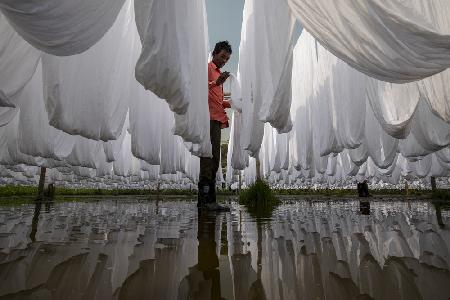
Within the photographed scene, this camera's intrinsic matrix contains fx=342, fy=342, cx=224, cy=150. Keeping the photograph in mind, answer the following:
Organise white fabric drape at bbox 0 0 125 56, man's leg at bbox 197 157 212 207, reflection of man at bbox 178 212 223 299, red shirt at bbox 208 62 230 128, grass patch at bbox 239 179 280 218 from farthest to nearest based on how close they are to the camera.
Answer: grass patch at bbox 239 179 280 218, red shirt at bbox 208 62 230 128, man's leg at bbox 197 157 212 207, white fabric drape at bbox 0 0 125 56, reflection of man at bbox 178 212 223 299

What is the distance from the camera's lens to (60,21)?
2.05m

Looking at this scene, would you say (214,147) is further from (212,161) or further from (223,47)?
(223,47)

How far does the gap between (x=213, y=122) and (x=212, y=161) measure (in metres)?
0.61

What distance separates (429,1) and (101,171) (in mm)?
9633

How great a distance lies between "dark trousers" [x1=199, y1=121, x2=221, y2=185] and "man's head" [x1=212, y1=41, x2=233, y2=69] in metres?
0.95

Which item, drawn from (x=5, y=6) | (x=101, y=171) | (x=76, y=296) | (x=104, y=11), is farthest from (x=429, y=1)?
(x=101, y=171)

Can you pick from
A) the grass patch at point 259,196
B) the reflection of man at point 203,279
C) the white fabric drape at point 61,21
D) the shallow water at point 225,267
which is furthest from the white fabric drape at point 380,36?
the grass patch at point 259,196

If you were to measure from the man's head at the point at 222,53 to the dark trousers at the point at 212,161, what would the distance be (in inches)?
37.3

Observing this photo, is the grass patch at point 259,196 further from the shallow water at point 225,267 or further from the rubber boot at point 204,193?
the shallow water at point 225,267

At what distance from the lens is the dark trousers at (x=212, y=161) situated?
16.8 feet

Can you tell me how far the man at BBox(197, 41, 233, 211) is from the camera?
202 inches

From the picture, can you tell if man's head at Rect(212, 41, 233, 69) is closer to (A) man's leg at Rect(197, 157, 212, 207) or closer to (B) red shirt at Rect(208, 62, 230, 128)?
(B) red shirt at Rect(208, 62, 230, 128)

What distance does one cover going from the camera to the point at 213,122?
17.3 feet

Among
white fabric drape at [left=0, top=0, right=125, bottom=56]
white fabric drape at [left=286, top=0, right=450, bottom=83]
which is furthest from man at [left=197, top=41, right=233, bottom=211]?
white fabric drape at [left=0, top=0, right=125, bottom=56]
